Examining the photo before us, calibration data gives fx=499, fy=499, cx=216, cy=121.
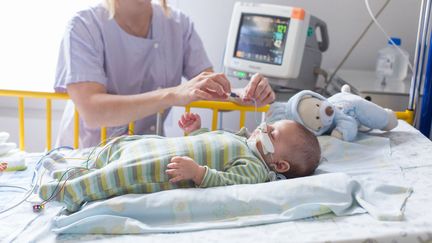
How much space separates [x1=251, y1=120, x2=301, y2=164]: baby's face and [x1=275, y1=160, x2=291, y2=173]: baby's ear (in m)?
0.01

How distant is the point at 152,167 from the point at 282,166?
0.34 m

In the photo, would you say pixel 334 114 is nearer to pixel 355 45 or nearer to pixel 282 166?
pixel 282 166

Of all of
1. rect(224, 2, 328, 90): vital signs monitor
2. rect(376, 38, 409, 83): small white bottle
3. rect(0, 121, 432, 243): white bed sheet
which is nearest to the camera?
rect(0, 121, 432, 243): white bed sheet

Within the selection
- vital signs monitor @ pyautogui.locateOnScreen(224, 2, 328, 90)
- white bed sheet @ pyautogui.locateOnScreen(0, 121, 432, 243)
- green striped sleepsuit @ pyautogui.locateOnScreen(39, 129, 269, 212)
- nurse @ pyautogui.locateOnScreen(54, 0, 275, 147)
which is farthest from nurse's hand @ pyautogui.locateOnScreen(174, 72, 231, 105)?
vital signs monitor @ pyautogui.locateOnScreen(224, 2, 328, 90)

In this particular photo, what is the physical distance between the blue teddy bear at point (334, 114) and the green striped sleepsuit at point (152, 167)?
0.78ft

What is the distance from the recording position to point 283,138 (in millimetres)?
1241

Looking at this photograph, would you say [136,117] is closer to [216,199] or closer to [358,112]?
[216,199]

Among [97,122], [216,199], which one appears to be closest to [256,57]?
[97,122]

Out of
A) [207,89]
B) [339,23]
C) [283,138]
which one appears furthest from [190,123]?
[339,23]

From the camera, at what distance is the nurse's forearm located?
4.66ft

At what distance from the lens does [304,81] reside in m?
2.09

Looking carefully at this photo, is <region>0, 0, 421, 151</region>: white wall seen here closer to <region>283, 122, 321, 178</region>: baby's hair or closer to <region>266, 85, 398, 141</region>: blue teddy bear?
<region>266, 85, 398, 141</region>: blue teddy bear

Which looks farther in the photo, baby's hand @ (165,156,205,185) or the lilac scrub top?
the lilac scrub top

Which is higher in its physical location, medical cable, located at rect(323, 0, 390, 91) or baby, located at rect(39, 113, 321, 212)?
medical cable, located at rect(323, 0, 390, 91)
